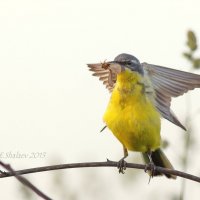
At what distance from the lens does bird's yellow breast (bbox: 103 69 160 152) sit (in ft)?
14.9

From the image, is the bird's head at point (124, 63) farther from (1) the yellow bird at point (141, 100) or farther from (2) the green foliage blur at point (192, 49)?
(2) the green foliage blur at point (192, 49)

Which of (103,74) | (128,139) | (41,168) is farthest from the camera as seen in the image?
(103,74)

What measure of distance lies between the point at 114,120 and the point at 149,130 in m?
0.29

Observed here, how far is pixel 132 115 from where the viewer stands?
4.63m

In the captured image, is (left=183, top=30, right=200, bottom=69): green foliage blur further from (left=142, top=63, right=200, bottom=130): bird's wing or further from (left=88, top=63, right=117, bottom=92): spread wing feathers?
(left=88, top=63, right=117, bottom=92): spread wing feathers

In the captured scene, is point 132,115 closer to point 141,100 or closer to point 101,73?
point 141,100

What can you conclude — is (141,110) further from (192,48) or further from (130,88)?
(192,48)

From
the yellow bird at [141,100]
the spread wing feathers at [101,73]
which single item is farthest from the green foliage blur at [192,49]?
the spread wing feathers at [101,73]

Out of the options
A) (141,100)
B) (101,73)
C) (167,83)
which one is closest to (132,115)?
(141,100)

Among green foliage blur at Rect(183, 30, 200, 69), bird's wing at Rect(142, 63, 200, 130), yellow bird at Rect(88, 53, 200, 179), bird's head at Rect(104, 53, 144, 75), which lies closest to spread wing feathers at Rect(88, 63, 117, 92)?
yellow bird at Rect(88, 53, 200, 179)

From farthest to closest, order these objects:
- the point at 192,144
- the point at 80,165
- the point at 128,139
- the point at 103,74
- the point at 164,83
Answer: the point at 103,74 → the point at 164,83 → the point at 128,139 → the point at 192,144 → the point at 80,165

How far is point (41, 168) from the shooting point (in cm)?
238

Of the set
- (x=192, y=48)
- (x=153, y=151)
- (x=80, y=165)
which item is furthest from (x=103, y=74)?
(x=80, y=165)

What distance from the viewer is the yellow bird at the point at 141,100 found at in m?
4.57
